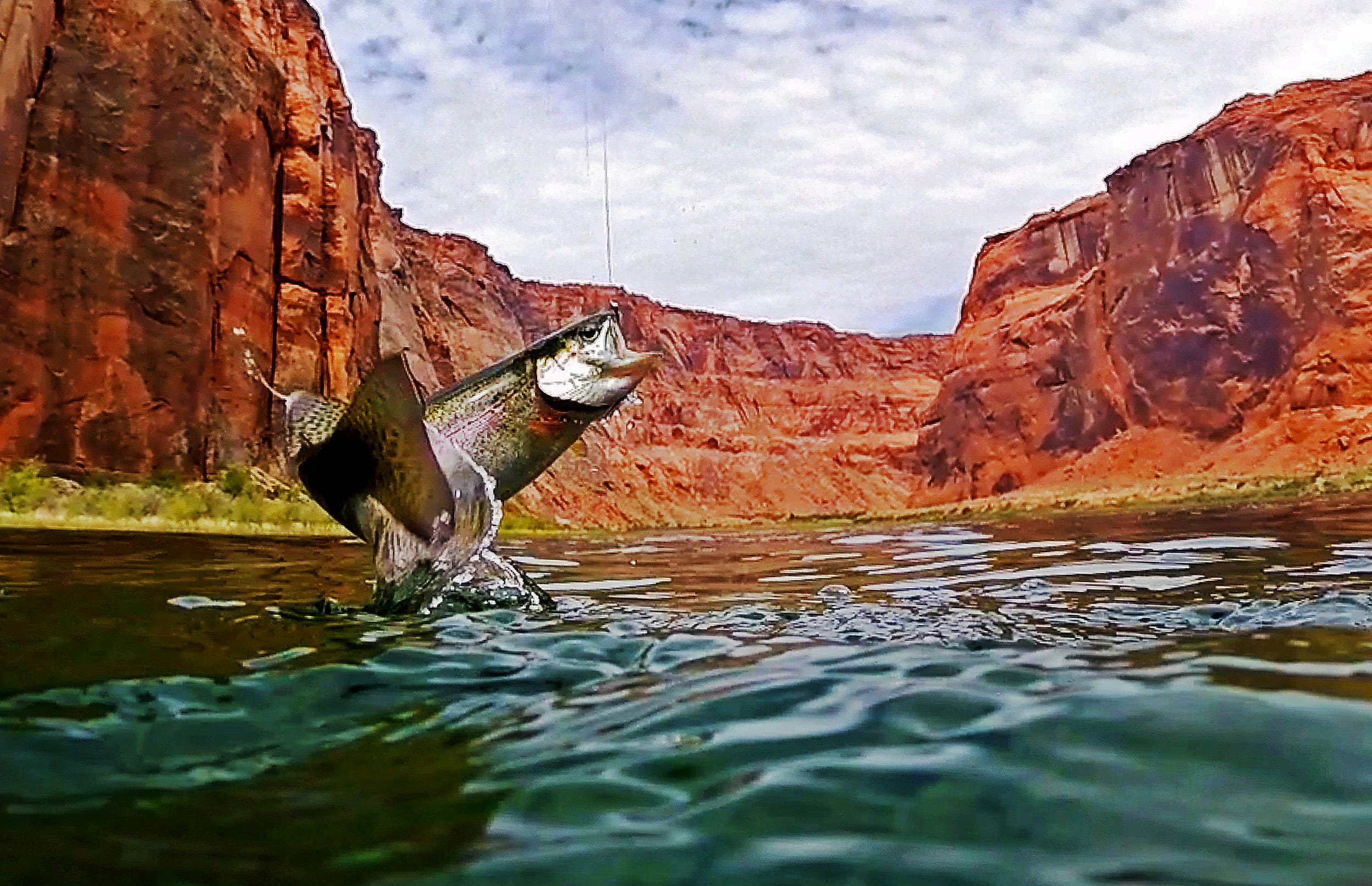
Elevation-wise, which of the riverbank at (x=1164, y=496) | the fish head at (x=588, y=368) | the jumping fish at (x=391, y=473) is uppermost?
the fish head at (x=588, y=368)

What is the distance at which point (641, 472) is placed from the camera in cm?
8931

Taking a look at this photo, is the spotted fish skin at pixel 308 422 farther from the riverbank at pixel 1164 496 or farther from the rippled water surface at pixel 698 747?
the riverbank at pixel 1164 496

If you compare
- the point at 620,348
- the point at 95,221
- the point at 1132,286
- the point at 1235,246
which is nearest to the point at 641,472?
the point at 1132,286

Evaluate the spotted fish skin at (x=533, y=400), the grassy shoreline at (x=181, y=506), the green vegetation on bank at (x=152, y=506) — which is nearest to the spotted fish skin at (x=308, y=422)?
the spotted fish skin at (x=533, y=400)

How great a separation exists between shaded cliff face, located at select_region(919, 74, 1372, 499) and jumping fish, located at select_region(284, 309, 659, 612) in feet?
192

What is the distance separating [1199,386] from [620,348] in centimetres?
7021

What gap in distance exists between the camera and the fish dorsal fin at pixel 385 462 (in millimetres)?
4176

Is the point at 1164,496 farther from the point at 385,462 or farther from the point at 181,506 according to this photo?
the point at 385,462

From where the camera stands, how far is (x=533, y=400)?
5355 mm

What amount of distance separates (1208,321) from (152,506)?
62139 millimetres

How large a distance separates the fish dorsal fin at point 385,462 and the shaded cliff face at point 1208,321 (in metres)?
59.2

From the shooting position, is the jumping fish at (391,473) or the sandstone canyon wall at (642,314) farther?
the sandstone canyon wall at (642,314)

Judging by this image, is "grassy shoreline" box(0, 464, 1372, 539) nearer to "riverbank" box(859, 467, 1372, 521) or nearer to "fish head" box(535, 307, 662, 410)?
"riverbank" box(859, 467, 1372, 521)

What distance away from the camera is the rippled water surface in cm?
198
